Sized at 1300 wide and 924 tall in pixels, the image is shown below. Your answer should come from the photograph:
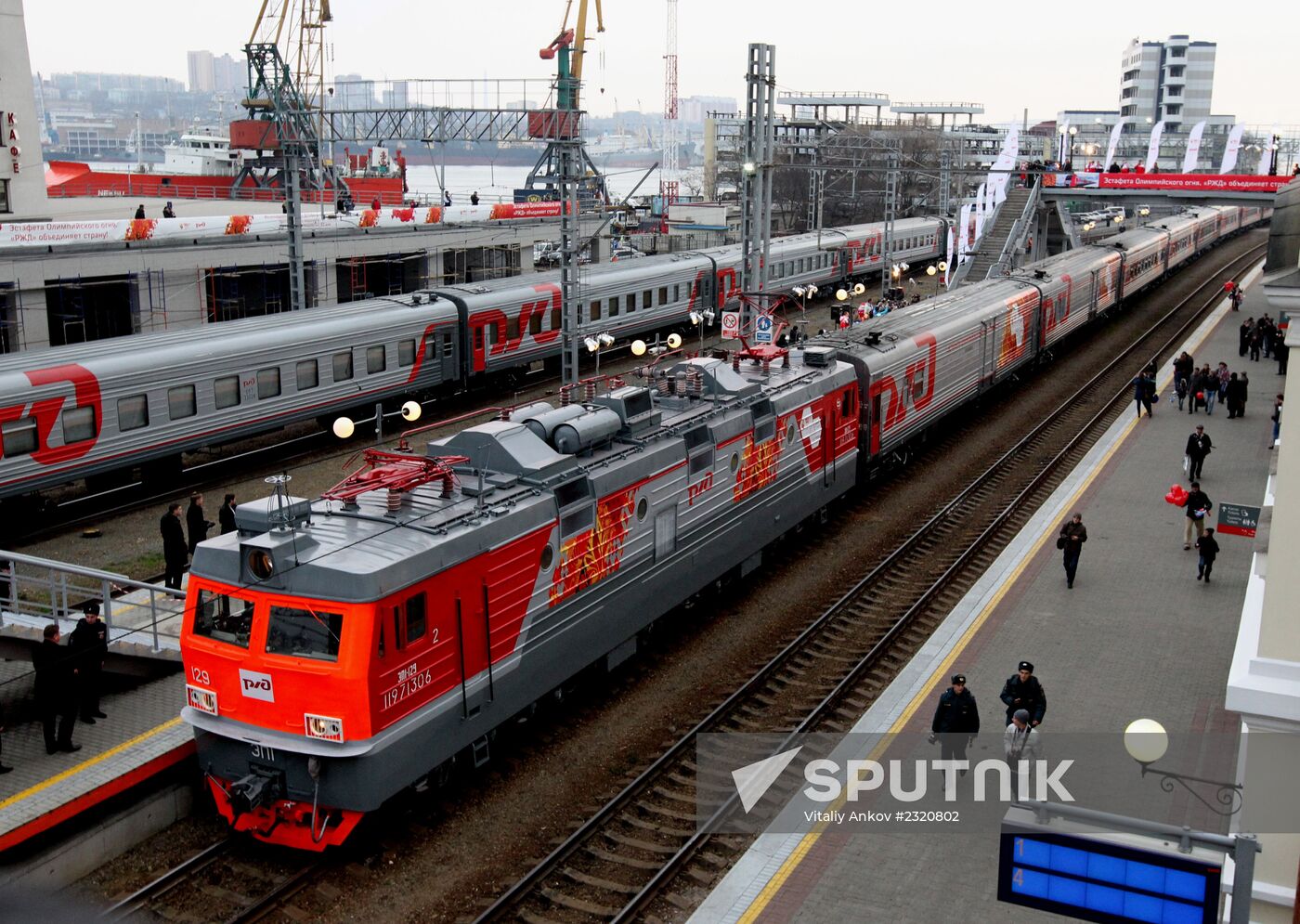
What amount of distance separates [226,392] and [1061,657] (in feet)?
57.7

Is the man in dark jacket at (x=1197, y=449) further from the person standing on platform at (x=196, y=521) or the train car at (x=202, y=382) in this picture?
the person standing on platform at (x=196, y=521)

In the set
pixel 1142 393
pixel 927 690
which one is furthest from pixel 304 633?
pixel 1142 393

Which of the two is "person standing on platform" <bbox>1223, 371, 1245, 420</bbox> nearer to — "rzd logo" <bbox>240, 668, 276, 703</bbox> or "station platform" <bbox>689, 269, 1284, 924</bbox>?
"station platform" <bbox>689, 269, 1284, 924</bbox>

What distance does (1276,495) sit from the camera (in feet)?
29.9

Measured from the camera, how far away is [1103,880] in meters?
7.54

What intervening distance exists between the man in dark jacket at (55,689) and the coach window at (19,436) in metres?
9.64

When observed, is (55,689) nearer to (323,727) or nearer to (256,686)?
(256,686)

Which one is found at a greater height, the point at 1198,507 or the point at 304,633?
the point at 304,633

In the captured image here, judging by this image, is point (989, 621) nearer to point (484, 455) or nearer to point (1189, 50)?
point (484, 455)

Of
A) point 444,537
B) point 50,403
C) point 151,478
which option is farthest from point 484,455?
point 151,478

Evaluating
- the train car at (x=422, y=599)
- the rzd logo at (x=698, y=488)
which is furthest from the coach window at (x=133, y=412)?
the rzd logo at (x=698, y=488)

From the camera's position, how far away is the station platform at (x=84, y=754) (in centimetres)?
1152

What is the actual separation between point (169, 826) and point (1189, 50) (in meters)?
168

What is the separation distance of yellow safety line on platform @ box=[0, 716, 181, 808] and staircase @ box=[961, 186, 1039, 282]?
4258 centimetres
